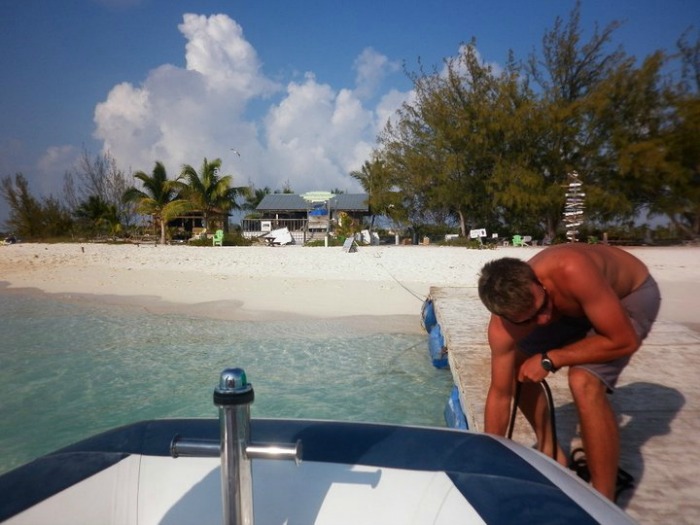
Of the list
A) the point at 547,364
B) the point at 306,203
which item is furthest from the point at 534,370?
the point at 306,203

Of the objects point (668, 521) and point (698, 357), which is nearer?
point (668, 521)

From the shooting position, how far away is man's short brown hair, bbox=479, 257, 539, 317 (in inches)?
66.7

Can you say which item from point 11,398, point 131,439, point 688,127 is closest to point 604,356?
point 131,439

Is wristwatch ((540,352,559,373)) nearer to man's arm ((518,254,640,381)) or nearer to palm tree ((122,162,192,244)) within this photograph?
man's arm ((518,254,640,381))

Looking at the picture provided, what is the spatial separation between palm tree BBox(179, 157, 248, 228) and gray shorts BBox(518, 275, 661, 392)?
2458 centimetres

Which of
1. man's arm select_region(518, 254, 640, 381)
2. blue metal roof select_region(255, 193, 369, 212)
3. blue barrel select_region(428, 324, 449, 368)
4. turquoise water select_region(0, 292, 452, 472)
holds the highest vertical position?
blue metal roof select_region(255, 193, 369, 212)

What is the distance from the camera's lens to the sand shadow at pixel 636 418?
2.11m

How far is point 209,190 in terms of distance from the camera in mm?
25859

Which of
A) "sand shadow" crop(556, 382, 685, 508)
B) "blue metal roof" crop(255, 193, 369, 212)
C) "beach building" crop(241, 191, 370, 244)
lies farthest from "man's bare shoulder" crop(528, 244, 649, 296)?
"blue metal roof" crop(255, 193, 369, 212)

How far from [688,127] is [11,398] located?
77.8ft

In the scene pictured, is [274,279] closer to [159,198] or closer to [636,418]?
[636,418]

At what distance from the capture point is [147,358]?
5.95 metres

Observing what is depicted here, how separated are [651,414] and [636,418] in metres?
0.13

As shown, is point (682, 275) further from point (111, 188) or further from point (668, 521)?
point (111, 188)
